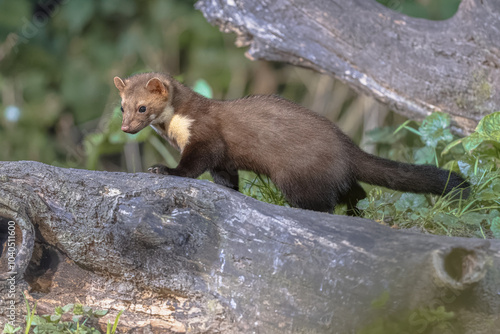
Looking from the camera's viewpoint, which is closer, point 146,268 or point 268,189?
point 146,268

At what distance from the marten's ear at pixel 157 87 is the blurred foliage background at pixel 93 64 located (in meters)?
3.20

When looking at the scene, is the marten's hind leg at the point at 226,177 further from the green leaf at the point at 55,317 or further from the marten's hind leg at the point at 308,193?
the green leaf at the point at 55,317

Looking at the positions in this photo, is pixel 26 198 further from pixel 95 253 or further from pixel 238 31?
pixel 238 31

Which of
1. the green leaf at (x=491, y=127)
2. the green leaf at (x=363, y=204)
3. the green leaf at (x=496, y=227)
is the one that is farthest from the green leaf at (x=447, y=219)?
the green leaf at (x=491, y=127)

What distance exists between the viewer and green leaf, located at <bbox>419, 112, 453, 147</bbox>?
13.6ft

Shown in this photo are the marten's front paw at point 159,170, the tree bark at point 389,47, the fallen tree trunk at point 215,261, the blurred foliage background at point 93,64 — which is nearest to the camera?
the fallen tree trunk at point 215,261

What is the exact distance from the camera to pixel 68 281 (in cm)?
273

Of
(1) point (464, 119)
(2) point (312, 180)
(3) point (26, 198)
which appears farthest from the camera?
(1) point (464, 119)

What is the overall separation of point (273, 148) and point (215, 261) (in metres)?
1.04

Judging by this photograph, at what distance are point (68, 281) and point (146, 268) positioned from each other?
1.17 feet

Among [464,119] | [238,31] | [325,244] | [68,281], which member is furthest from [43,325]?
[464,119]

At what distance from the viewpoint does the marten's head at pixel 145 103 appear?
3619 mm

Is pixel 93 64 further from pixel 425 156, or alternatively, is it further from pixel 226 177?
pixel 425 156

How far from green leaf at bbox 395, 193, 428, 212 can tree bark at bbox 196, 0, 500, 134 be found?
1.11 metres
